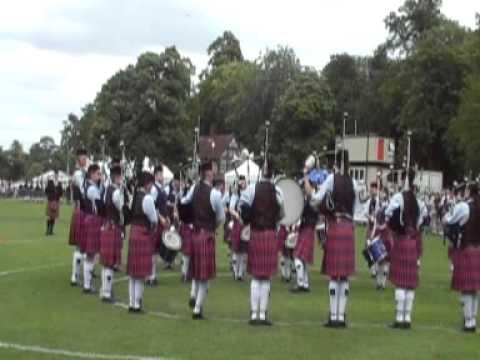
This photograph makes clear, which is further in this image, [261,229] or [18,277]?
[18,277]

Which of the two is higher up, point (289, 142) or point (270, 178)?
point (289, 142)

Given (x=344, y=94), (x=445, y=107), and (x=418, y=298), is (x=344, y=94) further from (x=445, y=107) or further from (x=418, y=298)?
(x=418, y=298)

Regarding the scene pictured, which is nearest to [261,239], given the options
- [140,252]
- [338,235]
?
[338,235]

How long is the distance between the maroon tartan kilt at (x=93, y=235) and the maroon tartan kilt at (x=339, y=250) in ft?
13.9

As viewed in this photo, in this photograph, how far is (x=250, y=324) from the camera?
1123 cm

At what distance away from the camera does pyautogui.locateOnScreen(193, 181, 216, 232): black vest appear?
11531 mm

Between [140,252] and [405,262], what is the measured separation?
3.48 meters

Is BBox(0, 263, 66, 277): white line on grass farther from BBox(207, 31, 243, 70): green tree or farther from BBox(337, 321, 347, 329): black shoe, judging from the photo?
BBox(207, 31, 243, 70): green tree

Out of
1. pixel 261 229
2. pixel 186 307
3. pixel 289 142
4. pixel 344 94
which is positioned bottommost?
pixel 186 307

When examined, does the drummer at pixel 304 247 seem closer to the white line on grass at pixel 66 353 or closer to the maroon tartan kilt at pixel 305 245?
the maroon tartan kilt at pixel 305 245

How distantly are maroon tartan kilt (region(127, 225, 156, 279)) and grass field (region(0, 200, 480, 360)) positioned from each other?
22.8 inches

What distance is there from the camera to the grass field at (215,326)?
31.3 ft

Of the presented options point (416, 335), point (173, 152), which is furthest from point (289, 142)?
point (416, 335)

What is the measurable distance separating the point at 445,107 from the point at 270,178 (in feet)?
171
